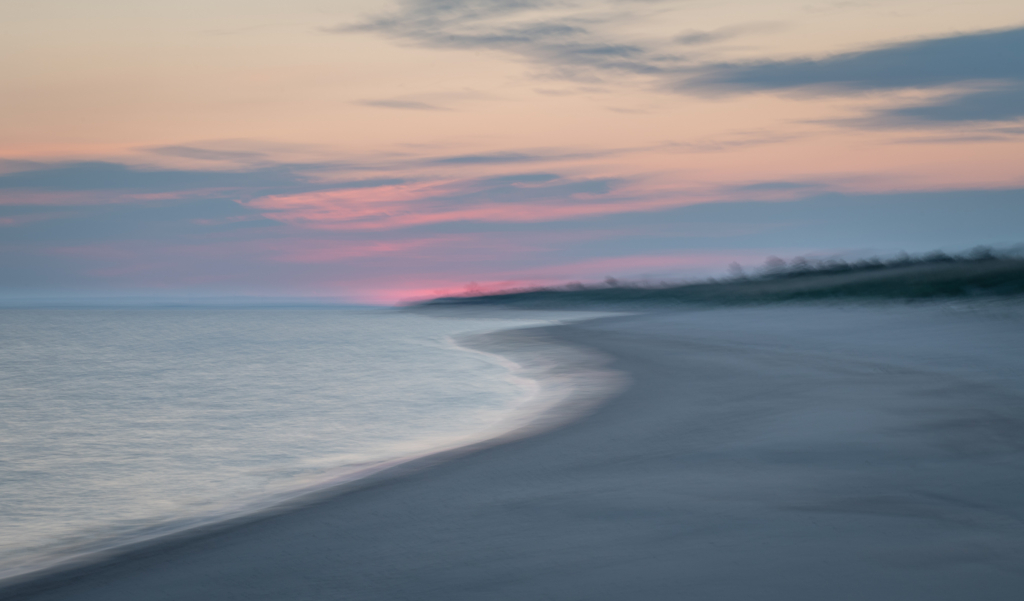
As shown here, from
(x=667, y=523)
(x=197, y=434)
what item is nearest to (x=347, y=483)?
(x=667, y=523)

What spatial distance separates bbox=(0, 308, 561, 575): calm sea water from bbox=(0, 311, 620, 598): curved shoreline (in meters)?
0.10

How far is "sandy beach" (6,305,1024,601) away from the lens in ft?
8.55

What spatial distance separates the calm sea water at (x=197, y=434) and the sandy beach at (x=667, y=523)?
2.97 feet

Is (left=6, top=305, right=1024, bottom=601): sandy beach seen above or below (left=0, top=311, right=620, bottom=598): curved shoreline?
above

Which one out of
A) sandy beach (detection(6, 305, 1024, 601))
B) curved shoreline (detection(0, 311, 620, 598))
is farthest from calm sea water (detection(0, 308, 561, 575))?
sandy beach (detection(6, 305, 1024, 601))

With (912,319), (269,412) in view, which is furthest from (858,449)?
(912,319)

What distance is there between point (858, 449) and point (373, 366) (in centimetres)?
1132

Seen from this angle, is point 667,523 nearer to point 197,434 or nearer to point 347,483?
point 347,483

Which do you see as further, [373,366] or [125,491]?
[373,366]

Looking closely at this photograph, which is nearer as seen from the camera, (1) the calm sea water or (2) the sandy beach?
(2) the sandy beach

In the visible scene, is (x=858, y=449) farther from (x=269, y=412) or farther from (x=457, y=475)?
(x=269, y=412)

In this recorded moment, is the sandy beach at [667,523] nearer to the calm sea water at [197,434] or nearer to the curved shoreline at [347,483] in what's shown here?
the curved shoreline at [347,483]

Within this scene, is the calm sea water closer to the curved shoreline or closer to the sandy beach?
the curved shoreline

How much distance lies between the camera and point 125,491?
16.5 ft
